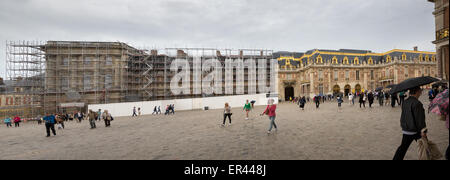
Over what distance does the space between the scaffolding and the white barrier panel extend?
2010 millimetres

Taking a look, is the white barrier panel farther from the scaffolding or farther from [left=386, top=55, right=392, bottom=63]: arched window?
[left=386, top=55, right=392, bottom=63]: arched window

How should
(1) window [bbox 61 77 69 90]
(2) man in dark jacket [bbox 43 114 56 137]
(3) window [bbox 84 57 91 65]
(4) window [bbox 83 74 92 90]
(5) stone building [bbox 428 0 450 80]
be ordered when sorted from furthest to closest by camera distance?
(3) window [bbox 84 57 91 65]
(4) window [bbox 83 74 92 90]
(1) window [bbox 61 77 69 90]
(5) stone building [bbox 428 0 450 80]
(2) man in dark jacket [bbox 43 114 56 137]

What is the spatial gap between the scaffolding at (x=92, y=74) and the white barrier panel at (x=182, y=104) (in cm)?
201

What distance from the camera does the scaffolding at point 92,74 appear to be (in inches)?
1003

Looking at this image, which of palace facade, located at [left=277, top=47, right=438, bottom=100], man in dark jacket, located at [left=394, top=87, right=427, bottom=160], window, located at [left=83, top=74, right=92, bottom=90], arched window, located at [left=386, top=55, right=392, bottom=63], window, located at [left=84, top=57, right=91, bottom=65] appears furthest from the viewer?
arched window, located at [left=386, top=55, right=392, bottom=63]

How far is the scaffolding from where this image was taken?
2547 centimetres

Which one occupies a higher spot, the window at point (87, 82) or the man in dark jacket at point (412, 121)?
the window at point (87, 82)

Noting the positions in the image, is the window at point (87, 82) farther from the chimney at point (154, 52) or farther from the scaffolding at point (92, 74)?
the chimney at point (154, 52)

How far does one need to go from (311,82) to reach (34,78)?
A: 50.8 m

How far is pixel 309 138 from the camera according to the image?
19.5 feet

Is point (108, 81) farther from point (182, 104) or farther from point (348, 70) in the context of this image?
point (348, 70)

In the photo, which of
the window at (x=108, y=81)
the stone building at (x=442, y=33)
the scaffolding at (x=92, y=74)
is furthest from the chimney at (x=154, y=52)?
the stone building at (x=442, y=33)

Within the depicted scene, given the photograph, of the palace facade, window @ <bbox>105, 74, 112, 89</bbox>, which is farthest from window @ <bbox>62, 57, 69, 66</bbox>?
the palace facade
